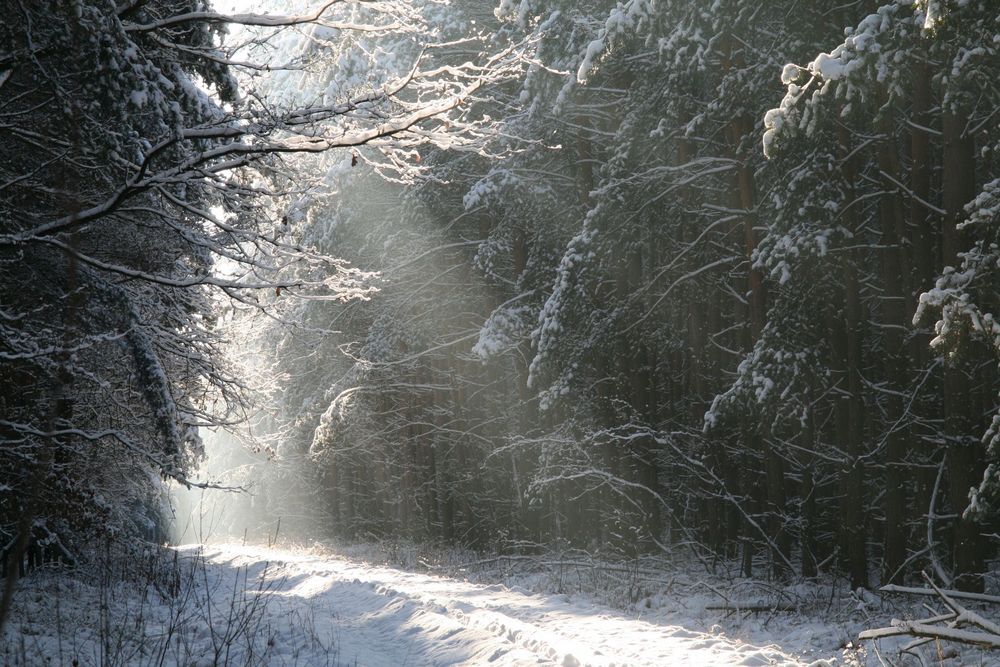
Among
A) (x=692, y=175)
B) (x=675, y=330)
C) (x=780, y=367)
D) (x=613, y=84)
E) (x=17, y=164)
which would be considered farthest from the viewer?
(x=613, y=84)

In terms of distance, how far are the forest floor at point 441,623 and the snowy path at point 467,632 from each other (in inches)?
1.0

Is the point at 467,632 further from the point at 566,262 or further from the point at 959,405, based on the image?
the point at 566,262

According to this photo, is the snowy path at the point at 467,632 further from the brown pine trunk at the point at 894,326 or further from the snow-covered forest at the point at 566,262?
the brown pine trunk at the point at 894,326

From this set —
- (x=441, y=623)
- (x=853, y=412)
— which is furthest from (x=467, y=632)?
(x=853, y=412)

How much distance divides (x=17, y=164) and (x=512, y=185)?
9.73 metres

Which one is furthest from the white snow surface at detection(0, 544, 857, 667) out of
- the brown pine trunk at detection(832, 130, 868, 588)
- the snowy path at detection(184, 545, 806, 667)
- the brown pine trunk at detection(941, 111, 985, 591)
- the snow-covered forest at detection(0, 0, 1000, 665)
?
the brown pine trunk at detection(832, 130, 868, 588)

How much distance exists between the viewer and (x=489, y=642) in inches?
276

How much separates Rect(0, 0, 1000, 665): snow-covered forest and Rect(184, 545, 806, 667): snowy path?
246 millimetres

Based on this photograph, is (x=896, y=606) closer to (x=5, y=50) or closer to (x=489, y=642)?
(x=489, y=642)

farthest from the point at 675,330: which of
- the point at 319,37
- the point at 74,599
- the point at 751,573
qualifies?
the point at 74,599

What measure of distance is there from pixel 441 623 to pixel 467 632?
0.59m

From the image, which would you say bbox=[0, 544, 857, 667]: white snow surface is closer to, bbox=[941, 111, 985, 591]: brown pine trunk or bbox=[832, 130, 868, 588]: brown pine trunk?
bbox=[941, 111, 985, 591]: brown pine trunk

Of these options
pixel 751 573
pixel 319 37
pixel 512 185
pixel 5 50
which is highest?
pixel 512 185

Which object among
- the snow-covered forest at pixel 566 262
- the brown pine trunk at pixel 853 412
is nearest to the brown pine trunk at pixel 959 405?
the snow-covered forest at pixel 566 262
